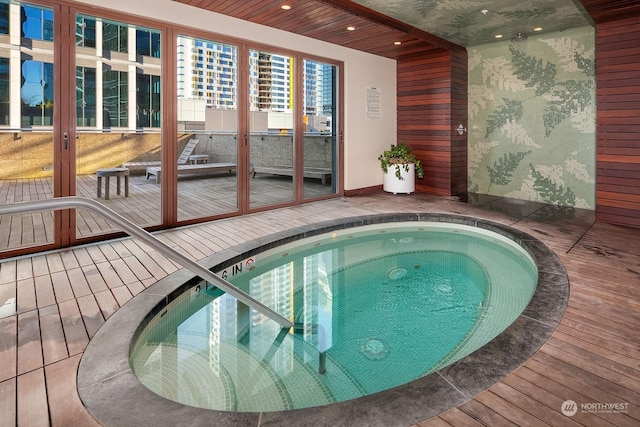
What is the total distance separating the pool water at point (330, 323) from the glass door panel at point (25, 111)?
6.62ft

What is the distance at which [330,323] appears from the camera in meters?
2.74

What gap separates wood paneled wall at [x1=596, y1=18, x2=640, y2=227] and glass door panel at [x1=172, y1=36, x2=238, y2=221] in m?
4.58

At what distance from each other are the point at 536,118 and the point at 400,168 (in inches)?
89.8

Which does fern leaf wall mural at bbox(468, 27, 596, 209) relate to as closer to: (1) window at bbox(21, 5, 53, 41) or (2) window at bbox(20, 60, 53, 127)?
(1) window at bbox(21, 5, 53, 41)

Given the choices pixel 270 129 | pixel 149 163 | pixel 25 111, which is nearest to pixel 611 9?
pixel 270 129

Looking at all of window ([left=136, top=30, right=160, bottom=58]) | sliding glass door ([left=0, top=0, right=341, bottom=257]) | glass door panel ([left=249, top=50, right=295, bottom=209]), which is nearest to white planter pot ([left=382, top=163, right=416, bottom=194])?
sliding glass door ([left=0, top=0, right=341, bottom=257])

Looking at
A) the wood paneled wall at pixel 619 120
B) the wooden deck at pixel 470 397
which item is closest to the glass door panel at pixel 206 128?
the wooden deck at pixel 470 397

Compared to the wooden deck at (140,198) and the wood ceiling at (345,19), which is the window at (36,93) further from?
the wood ceiling at (345,19)

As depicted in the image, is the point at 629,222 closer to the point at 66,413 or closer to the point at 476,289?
the point at 476,289

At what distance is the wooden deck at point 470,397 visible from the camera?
1.45 m

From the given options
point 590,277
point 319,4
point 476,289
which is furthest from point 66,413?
point 319,4

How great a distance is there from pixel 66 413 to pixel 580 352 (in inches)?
88.9

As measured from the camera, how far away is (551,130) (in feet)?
19.9

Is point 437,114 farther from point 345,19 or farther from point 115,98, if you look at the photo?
point 115,98
